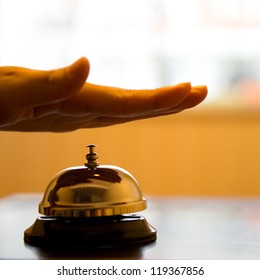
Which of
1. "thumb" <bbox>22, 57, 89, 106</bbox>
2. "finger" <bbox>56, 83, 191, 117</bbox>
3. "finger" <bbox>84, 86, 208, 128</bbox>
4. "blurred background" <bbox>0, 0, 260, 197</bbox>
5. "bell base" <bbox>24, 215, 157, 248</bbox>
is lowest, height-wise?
"bell base" <bbox>24, 215, 157, 248</bbox>

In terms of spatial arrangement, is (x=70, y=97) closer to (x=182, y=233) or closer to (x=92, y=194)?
(x=92, y=194)

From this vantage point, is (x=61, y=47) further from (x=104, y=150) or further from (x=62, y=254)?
(x=62, y=254)

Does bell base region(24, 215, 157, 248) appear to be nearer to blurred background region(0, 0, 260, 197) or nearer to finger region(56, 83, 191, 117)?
finger region(56, 83, 191, 117)

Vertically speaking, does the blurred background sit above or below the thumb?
above

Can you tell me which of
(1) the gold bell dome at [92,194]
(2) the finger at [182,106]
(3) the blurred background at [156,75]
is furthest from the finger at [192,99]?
(3) the blurred background at [156,75]

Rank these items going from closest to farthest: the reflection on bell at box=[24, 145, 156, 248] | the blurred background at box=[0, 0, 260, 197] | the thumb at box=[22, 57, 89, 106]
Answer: the thumb at box=[22, 57, 89, 106]
the reflection on bell at box=[24, 145, 156, 248]
the blurred background at box=[0, 0, 260, 197]

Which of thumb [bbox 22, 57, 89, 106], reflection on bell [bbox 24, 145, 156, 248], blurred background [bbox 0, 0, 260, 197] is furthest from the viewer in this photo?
blurred background [bbox 0, 0, 260, 197]

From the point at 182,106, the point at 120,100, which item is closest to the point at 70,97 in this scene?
the point at 120,100

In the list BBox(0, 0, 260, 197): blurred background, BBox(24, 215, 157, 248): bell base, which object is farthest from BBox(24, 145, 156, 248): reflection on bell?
BBox(0, 0, 260, 197): blurred background

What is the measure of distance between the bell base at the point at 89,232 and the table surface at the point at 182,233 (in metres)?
0.01

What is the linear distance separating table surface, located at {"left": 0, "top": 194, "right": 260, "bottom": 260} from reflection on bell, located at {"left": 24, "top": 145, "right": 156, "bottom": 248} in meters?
0.02

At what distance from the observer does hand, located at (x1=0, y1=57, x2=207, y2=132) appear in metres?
0.55

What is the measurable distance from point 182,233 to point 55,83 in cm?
31

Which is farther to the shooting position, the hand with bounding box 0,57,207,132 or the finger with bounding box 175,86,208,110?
the finger with bounding box 175,86,208,110
